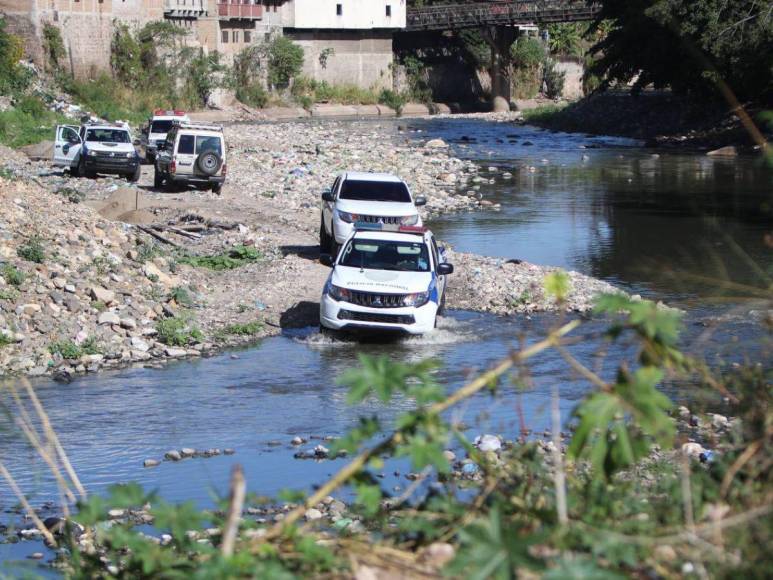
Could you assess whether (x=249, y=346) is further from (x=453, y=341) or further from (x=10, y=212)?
(x=10, y=212)

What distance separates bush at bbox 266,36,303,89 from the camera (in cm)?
8331

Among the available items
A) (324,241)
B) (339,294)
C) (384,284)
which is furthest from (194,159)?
(384,284)

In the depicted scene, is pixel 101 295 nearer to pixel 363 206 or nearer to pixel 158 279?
pixel 158 279

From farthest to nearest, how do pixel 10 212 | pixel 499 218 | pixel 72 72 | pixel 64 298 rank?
pixel 72 72
pixel 499 218
pixel 10 212
pixel 64 298

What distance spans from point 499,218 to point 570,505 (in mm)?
27178

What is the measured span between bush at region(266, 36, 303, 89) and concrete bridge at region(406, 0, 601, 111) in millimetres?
13577

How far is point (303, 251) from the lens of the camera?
24.2 metres

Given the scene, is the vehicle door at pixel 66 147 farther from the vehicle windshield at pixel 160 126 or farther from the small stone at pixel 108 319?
the small stone at pixel 108 319

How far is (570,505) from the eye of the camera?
534cm

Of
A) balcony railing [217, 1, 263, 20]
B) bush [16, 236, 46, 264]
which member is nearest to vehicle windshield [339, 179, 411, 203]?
bush [16, 236, 46, 264]

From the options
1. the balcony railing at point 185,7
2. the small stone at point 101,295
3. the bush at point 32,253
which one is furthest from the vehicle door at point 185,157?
the balcony railing at point 185,7

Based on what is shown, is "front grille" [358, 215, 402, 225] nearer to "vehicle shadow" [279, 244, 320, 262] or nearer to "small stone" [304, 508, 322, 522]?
"vehicle shadow" [279, 244, 320, 262]

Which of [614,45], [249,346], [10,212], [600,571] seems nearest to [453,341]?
[249,346]

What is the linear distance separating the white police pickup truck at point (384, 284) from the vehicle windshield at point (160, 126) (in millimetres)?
26608
